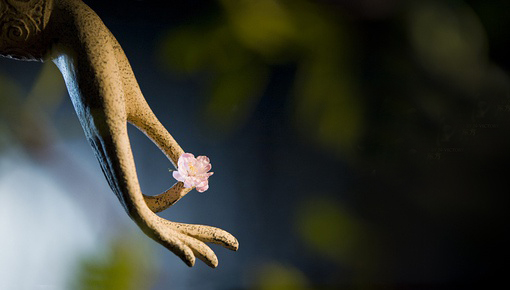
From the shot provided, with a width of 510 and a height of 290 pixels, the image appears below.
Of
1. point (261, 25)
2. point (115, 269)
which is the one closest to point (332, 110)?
point (261, 25)

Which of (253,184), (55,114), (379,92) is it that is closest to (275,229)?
(253,184)

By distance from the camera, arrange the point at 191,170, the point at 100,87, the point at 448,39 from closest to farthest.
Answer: the point at 448,39 < the point at 100,87 < the point at 191,170

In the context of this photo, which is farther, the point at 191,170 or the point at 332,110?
the point at 191,170

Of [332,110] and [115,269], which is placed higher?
[332,110]

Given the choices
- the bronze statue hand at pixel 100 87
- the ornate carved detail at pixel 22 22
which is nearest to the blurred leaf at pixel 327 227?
the bronze statue hand at pixel 100 87

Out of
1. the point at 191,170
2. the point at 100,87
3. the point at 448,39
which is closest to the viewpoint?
the point at 448,39

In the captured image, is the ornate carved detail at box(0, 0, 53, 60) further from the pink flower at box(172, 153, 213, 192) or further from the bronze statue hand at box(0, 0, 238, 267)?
the pink flower at box(172, 153, 213, 192)

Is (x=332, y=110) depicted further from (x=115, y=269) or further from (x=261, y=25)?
(x=115, y=269)
